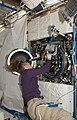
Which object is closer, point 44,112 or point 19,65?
point 44,112

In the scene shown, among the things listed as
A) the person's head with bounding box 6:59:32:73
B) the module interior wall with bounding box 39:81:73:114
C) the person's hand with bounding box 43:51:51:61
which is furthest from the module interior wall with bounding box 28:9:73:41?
the module interior wall with bounding box 39:81:73:114

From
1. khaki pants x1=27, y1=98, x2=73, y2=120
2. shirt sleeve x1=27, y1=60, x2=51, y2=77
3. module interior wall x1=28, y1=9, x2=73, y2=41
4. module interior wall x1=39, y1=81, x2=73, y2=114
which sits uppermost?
module interior wall x1=28, y1=9, x2=73, y2=41

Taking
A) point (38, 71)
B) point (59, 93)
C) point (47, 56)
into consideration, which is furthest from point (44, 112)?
point (47, 56)

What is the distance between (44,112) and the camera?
2076 mm

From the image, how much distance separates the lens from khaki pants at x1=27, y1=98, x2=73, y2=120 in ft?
6.27

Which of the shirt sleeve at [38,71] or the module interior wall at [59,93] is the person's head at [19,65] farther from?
the module interior wall at [59,93]

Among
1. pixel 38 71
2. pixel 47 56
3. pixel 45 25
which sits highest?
pixel 45 25

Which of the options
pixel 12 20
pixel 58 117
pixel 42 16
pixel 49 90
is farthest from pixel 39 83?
pixel 12 20

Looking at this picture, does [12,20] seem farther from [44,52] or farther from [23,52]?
[44,52]

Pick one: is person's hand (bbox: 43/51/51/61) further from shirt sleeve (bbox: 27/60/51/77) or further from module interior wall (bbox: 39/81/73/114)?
module interior wall (bbox: 39/81/73/114)

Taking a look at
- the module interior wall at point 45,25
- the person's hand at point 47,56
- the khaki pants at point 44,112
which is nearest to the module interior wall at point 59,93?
the khaki pants at point 44,112

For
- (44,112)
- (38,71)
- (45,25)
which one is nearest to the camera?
(44,112)

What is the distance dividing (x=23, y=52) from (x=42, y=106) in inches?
39.7

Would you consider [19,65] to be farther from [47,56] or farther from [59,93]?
[59,93]
